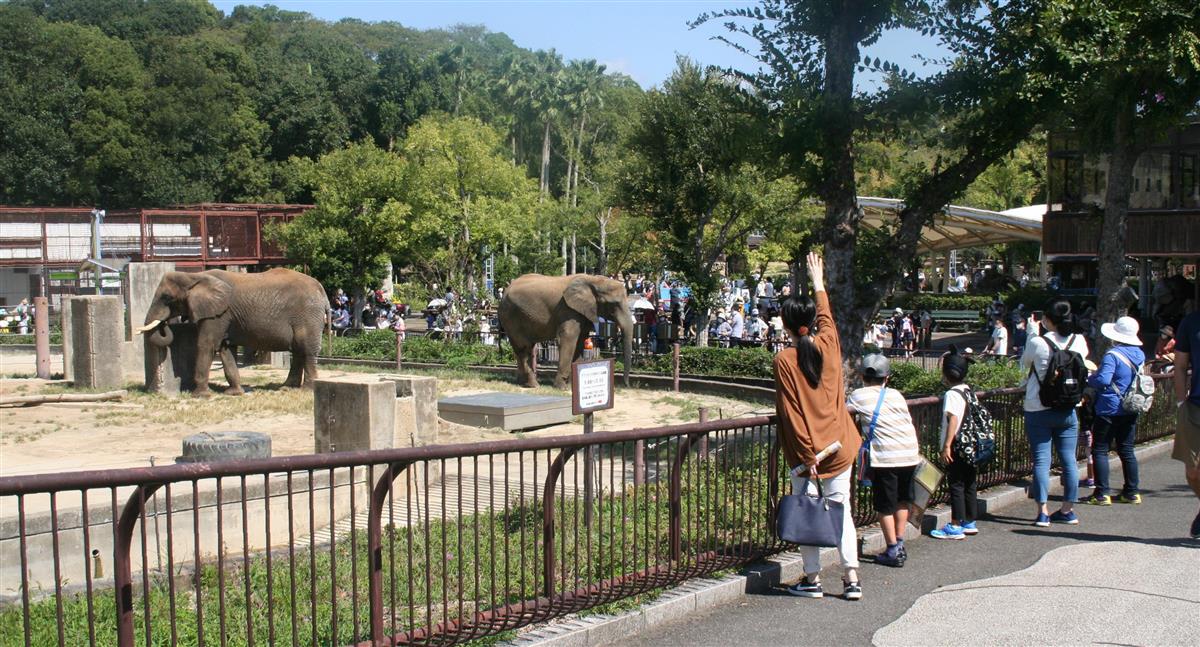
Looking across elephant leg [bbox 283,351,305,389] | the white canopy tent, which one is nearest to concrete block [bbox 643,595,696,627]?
elephant leg [bbox 283,351,305,389]

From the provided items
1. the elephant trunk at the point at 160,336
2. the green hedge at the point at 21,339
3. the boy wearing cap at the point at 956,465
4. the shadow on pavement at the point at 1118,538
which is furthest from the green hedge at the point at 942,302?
the boy wearing cap at the point at 956,465

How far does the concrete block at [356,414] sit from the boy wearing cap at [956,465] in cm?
576

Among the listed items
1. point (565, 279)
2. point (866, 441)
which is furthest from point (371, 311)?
point (866, 441)

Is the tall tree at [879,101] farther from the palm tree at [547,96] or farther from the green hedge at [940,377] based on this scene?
the palm tree at [547,96]

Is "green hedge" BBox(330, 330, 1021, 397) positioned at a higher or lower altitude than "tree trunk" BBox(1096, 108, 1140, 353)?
lower

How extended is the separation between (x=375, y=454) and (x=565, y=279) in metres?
18.8

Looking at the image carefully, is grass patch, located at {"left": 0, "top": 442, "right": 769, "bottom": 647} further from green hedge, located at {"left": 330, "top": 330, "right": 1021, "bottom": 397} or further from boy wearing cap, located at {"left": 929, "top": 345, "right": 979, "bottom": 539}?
green hedge, located at {"left": 330, "top": 330, "right": 1021, "bottom": 397}

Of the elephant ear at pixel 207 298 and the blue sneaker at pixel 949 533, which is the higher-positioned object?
the elephant ear at pixel 207 298

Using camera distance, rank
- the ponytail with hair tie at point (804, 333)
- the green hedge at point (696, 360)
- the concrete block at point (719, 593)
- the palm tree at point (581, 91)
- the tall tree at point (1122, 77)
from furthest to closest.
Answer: the palm tree at point (581, 91) → the green hedge at point (696, 360) → the tall tree at point (1122, 77) → the concrete block at point (719, 593) → the ponytail with hair tie at point (804, 333)

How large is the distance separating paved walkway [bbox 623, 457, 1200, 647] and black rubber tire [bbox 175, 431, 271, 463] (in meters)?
5.39

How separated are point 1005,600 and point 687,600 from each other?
1923mm

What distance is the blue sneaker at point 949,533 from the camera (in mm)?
8453

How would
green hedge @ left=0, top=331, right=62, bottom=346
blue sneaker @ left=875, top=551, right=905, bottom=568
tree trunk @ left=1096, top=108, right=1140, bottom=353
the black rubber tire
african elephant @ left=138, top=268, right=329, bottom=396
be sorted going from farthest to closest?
green hedge @ left=0, top=331, right=62, bottom=346 → african elephant @ left=138, top=268, right=329, bottom=396 → tree trunk @ left=1096, top=108, right=1140, bottom=353 → the black rubber tire → blue sneaker @ left=875, top=551, right=905, bottom=568

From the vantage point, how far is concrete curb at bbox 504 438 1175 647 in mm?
5773
